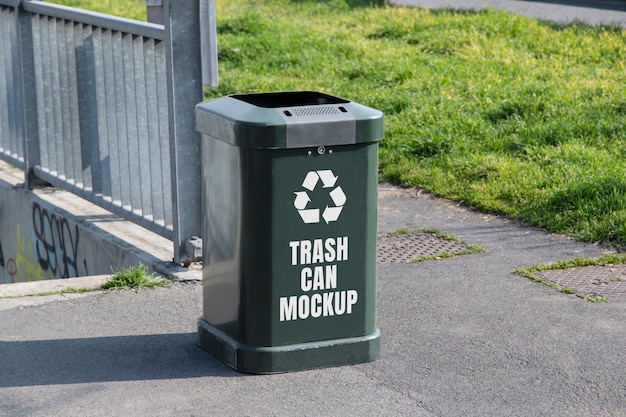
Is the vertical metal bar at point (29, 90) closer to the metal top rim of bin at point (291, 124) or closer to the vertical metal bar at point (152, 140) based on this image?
the vertical metal bar at point (152, 140)

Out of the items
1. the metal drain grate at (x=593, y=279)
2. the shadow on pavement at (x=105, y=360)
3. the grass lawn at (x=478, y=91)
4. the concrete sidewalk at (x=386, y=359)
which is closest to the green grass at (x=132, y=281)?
the concrete sidewalk at (x=386, y=359)

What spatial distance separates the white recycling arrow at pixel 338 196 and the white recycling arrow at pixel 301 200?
0.11 m

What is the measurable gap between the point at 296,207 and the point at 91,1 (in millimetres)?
16925

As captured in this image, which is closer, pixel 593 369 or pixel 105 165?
pixel 593 369

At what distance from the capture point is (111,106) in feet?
22.6

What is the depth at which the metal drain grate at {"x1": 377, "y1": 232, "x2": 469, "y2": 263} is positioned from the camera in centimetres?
669

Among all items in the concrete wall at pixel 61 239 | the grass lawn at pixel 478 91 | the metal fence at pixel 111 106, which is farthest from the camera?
the grass lawn at pixel 478 91

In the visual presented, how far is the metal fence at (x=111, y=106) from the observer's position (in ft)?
20.2

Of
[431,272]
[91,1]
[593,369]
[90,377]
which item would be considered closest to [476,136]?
[431,272]

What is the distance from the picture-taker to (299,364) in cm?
486

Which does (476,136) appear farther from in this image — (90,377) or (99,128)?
(90,377)

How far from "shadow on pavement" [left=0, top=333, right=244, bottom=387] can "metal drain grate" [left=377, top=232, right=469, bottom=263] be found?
5.74 feet

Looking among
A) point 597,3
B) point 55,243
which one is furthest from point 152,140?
point 597,3

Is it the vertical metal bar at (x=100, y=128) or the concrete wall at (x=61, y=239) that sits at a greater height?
the vertical metal bar at (x=100, y=128)
